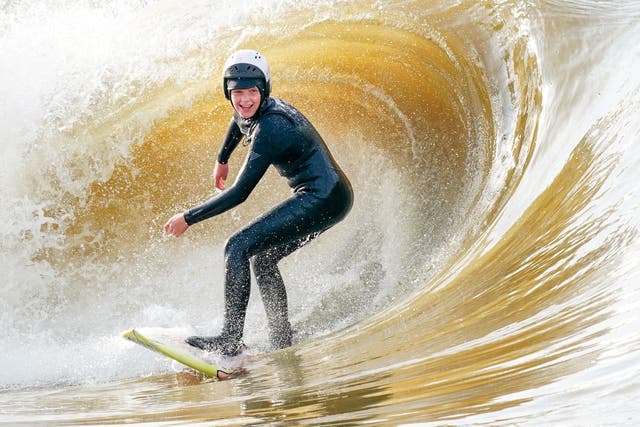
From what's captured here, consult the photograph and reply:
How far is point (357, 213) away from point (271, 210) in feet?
5.66

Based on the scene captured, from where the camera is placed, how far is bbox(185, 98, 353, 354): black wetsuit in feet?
13.9

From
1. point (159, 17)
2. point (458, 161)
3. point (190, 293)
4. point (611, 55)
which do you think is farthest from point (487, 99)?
point (159, 17)

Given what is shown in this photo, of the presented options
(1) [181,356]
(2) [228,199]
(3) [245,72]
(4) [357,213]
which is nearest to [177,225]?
(2) [228,199]

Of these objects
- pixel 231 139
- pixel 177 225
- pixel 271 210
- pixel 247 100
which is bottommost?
pixel 177 225

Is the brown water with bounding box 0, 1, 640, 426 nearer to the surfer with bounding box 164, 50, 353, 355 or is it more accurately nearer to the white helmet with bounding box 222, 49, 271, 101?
the surfer with bounding box 164, 50, 353, 355

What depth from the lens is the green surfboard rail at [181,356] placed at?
4.15 meters

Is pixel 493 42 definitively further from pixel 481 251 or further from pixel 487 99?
pixel 481 251

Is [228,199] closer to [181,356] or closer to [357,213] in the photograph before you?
[181,356]

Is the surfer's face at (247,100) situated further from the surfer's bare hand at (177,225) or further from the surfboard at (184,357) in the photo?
the surfboard at (184,357)

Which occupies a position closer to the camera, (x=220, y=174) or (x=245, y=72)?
(x=245, y=72)

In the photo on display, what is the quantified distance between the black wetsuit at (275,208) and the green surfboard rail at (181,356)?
6.3 inches

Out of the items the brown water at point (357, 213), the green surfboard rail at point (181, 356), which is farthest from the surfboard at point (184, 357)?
the brown water at point (357, 213)

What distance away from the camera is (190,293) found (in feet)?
19.4

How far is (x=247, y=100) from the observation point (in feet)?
14.2
